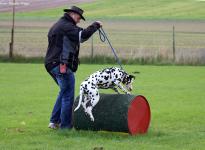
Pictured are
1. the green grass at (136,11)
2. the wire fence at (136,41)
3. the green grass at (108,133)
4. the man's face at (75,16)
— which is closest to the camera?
the green grass at (108,133)

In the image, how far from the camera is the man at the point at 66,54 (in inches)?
440

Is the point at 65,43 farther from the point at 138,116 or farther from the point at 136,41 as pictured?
the point at 136,41

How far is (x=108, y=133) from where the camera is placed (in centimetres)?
1135

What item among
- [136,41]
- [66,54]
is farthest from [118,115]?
[136,41]

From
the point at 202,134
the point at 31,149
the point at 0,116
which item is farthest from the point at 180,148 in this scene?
the point at 0,116

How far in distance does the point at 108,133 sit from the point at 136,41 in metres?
27.7

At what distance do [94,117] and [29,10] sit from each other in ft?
172

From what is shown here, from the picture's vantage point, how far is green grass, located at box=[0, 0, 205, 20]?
59.1 meters

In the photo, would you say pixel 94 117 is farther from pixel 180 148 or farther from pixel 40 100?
pixel 40 100

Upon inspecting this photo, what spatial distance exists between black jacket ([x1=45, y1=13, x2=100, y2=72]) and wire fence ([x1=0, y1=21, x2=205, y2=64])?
A: 59.6 ft

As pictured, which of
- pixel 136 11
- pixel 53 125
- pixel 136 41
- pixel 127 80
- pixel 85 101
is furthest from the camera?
Result: pixel 136 11

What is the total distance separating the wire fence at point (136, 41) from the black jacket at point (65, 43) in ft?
59.6

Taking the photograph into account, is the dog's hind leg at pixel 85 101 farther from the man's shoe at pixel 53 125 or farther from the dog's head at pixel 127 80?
the man's shoe at pixel 53 125

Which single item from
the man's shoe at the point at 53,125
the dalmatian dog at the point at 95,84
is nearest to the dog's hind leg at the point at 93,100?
the dalmatian dog at the point at 95,84
